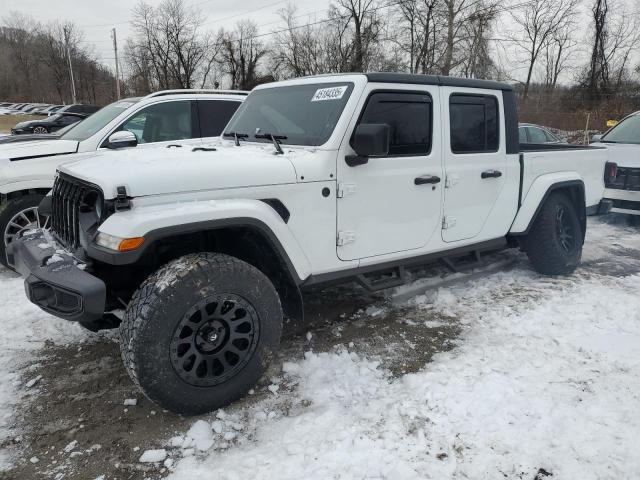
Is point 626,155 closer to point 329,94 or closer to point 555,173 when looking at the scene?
point 555,173

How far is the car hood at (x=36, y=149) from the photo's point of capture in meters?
5.08

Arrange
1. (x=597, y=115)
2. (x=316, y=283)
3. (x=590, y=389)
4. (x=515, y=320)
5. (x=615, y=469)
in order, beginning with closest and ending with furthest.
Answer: (x=615, y=469)
(x=590, y=389)
(x=316, y=283)
(x=515, y=320)
(x=597, y=115)

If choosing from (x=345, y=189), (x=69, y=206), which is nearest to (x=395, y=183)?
(x=345, y=189)

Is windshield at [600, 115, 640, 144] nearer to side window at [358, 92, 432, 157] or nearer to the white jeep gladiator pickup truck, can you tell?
the white jeep gladiator pickup truck

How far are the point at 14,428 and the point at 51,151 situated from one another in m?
3.43

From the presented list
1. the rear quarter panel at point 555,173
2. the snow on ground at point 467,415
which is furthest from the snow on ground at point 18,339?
the rear quarter panel at point 555,173

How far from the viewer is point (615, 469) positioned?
237 centimetres

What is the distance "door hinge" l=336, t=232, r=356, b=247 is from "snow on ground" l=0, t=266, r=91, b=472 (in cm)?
213

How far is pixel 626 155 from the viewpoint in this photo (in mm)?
7574

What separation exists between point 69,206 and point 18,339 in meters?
1.45

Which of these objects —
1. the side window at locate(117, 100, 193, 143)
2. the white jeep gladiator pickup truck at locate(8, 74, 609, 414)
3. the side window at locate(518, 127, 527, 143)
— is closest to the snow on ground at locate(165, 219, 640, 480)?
the white jeep gladiator pickup truck at locate(8, 74, 609, 414)

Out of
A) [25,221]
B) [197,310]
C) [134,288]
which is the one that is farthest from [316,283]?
[25,221]

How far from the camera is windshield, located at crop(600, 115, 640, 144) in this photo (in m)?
8.18

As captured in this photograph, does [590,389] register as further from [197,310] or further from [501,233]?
[197,310]
